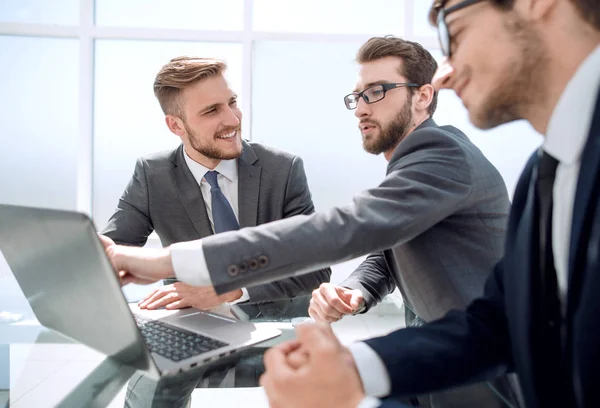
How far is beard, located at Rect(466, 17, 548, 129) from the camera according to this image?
0.73 m

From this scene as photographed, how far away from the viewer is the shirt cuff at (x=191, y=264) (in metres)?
0.97

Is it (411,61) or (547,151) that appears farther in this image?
(411,61)

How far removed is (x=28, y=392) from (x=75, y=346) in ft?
0.54

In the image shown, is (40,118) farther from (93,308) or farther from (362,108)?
(93,308)

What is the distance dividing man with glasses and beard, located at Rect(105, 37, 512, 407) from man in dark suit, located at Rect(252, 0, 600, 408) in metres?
0.11

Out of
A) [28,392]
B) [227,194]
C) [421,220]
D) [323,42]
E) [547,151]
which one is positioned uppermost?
[323,42]

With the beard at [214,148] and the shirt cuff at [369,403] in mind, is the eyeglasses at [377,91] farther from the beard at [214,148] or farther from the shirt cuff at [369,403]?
the shirt cuff at [369,403]

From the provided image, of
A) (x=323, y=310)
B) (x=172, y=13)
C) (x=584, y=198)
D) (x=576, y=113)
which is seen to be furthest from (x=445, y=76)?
(x=172, y=13)

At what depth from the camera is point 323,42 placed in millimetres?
4109

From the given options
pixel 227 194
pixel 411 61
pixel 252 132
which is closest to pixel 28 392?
pixel 227 194

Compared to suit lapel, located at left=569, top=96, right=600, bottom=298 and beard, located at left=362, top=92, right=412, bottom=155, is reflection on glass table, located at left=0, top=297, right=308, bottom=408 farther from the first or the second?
beard, located at left=362, top=92, right=412, bottom=155

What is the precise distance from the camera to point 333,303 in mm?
1332

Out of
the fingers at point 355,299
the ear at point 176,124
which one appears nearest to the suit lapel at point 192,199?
the ear at point 176,124

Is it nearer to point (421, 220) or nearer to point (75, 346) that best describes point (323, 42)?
point (421, 220)
